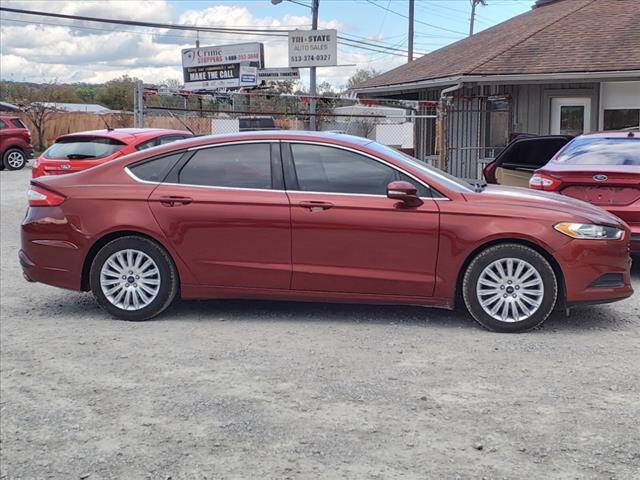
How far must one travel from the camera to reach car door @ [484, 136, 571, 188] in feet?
34.8

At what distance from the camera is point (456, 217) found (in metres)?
5.83

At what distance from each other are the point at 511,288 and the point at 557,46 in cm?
1195

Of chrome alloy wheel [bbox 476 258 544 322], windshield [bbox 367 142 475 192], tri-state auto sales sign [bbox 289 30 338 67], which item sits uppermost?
tri-state auto sales sign [bbox 289 30 338 67]

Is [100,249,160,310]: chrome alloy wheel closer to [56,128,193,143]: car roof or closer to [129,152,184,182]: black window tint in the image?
[129,152,184,182]: black window tint

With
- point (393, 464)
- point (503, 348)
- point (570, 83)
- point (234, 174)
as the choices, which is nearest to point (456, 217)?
point (503, 348)

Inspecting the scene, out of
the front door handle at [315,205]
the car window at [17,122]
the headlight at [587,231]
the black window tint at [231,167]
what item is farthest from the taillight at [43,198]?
the car window at [17,122]

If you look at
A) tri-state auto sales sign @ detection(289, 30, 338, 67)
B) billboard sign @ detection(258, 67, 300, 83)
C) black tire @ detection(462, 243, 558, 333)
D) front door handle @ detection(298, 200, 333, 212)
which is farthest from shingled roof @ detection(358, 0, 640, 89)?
billboard sign @ detection(258, 67, 300, 83)

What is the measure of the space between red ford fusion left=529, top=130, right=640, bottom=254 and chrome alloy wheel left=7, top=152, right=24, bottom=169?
21.6 metres

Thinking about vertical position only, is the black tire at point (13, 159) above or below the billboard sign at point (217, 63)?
below

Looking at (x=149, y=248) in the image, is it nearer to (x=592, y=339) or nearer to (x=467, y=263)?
(x=467, y=263)

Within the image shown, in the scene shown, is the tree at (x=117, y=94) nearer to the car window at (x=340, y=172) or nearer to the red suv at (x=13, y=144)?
the red suv at (x=13, y=144)

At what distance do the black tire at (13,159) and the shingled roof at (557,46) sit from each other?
13153 millimetres

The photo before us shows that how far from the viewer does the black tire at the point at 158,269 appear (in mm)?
6109

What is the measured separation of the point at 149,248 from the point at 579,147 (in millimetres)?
5018
